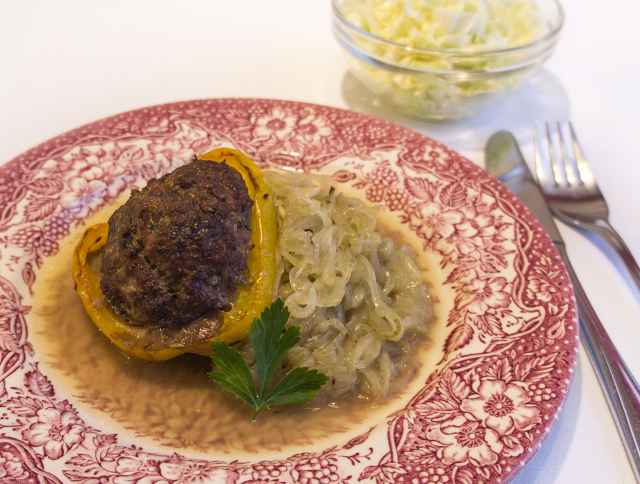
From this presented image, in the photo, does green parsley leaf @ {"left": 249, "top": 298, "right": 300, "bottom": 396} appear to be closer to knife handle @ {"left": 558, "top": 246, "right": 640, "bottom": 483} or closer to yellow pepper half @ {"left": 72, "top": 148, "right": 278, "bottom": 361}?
yellow pepper half @ {"left": 72, "top": 148, "right": 278, "bottom": 361}

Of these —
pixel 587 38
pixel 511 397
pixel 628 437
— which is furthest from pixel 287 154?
pixel 587 38

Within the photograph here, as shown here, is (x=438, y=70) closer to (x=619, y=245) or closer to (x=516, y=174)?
(x=516, y=174)

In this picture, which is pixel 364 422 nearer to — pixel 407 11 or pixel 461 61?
pixel 461 61

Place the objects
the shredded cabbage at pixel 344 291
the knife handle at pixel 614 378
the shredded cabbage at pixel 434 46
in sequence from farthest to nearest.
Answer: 1. the shredded cabbage at pixel 434 46
2. the shredded cabbage at pixel 344 291
3. the knife handle at pixel 614 378

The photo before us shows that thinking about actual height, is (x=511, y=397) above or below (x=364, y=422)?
above

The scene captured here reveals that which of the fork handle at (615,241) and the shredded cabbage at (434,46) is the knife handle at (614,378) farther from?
the shredded cabbage at (434,46)

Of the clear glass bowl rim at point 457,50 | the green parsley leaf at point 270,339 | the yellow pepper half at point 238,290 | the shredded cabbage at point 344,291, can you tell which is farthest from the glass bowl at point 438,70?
the green parsley leaf at point 270,339

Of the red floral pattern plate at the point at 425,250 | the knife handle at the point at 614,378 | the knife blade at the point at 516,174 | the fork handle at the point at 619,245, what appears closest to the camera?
the red floral pattern plate at the point at 425,250

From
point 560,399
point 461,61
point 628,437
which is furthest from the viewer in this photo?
point 461,61
